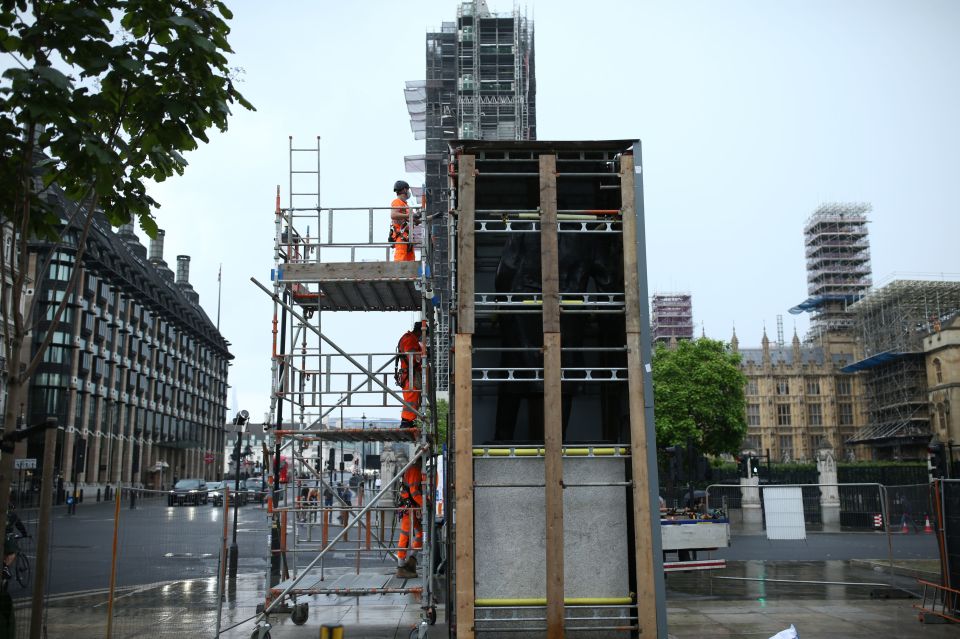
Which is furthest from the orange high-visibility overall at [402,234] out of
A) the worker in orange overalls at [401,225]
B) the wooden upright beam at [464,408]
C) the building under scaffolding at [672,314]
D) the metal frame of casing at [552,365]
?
the building under scaffolding at [672,314]

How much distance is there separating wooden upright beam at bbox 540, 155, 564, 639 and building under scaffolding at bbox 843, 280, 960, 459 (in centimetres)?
7448

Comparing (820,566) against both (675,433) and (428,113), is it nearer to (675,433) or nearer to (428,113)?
(675,433)

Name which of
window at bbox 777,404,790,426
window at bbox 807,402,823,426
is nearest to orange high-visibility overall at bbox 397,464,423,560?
window at bbox 777,404,790,426

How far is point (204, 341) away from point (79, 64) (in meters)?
97.9

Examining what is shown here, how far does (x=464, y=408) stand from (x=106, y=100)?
14.2 feet

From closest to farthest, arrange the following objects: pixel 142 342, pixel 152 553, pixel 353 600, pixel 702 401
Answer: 1. pixel 152 553
2. pixel 353 600
3. pixel 702 401
4. pixel 142 342

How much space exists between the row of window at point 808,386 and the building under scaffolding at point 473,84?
4419 cm

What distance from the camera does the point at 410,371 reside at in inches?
445

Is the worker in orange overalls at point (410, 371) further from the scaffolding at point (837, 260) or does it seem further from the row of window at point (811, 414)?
the scaffolding at point (837, 260)

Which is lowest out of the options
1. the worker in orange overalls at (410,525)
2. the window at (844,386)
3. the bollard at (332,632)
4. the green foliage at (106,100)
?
the bollard at (332,632)

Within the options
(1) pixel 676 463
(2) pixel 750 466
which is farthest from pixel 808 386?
(1) pixel 676 463

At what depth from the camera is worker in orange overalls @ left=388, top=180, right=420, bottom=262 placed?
11.9 metres

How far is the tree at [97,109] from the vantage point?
550cm

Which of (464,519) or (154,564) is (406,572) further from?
(464,519)
